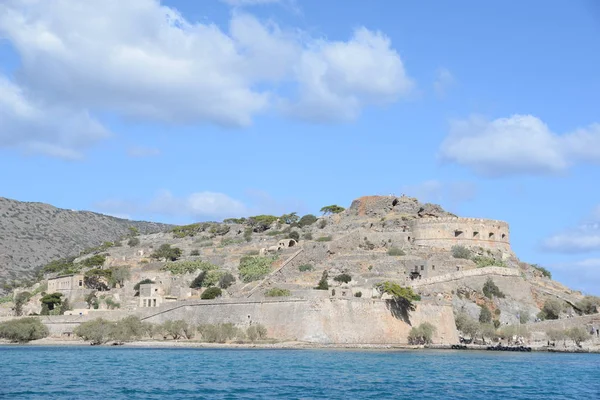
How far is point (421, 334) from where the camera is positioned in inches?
2231

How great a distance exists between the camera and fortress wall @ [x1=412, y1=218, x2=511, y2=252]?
71.6 metres

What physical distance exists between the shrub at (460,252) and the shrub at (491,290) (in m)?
5.70

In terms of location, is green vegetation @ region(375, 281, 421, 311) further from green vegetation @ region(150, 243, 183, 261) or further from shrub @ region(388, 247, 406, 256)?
green vegetation @ region(150, 243, 183, 261)

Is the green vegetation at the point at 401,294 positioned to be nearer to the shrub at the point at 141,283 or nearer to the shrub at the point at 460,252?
the shrub at the point at 460,252

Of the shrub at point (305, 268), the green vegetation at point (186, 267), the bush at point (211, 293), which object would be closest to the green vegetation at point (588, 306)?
the shrub at point (305, 268)

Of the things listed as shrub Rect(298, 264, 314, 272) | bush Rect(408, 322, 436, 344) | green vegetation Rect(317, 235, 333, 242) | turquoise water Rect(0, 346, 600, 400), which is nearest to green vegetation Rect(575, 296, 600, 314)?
turquoise water Rect(0, 346, 600, 400)

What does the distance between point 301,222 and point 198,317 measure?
30.1m

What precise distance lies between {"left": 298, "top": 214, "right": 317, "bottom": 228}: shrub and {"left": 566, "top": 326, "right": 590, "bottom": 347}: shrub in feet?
103

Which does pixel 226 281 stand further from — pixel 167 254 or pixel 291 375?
pixel 291 375

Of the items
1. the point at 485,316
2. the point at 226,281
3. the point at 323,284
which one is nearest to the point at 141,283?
the point at 226,281

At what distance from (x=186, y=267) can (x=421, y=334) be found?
21923mm

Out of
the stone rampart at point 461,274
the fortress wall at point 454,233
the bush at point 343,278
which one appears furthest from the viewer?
the fortress wall at point 454,233

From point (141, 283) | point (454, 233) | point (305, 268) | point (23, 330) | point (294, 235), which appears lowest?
point (23, 330)

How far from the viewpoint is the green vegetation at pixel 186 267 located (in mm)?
70250
